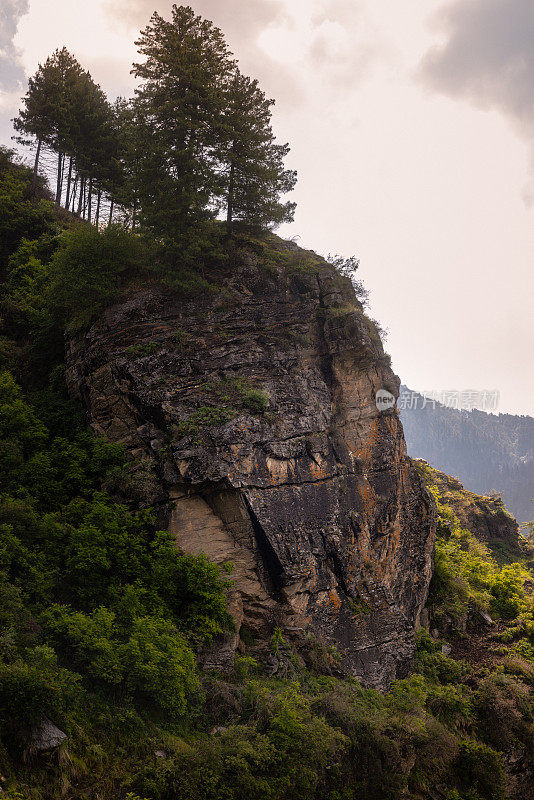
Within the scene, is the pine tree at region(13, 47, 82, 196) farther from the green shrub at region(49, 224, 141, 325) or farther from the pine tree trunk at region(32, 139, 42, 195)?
the green shrub at region(49, 224, 141, 325)

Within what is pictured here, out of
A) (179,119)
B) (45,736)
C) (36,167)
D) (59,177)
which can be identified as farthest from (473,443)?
(45,736)

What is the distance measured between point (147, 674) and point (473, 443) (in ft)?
517

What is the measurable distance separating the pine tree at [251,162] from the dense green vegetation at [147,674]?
2.59 meters

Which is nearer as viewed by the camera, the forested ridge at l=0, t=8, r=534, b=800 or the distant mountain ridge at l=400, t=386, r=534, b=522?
the forested ridge at l=0, t=8, r=534, b=800

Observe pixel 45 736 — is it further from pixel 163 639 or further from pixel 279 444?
pixel 279 444

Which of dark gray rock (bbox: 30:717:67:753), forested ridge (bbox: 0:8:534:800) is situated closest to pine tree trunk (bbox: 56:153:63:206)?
forested ridge (bbox: 0:8:534:800)

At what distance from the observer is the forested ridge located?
8555 millimetres

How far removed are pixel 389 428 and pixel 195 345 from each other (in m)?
9.31

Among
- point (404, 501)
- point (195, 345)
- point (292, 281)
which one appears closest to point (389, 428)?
point (404, 501)

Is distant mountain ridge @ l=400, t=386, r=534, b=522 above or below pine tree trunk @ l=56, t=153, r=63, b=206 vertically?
below
